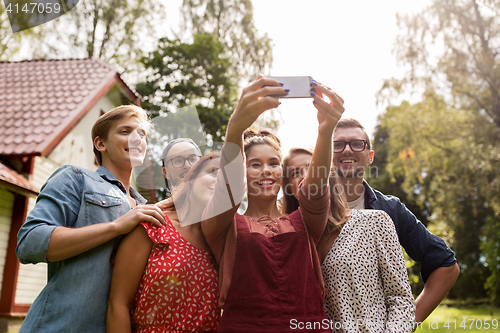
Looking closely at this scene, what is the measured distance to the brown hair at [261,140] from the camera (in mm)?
2289

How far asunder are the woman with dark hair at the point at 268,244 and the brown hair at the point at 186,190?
1.15ft

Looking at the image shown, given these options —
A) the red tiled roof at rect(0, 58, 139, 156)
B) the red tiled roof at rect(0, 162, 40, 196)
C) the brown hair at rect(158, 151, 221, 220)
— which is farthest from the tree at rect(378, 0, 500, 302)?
the brown hair at rect(158, 151, 221, 220)

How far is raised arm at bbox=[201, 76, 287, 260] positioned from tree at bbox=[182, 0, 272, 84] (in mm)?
16137

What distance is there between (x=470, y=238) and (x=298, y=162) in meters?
26.5

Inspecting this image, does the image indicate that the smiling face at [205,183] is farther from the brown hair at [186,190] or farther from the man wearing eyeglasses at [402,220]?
the man wearing eyeglasses at [402,220]

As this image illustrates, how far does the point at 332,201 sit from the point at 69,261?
1.49 metres

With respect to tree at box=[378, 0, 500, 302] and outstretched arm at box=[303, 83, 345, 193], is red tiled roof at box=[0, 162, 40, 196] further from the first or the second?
tree at box=[378, 0, 500, 302]

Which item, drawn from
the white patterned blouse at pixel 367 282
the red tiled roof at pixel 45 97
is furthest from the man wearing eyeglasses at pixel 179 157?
the red tiled roof at pixel 45 97

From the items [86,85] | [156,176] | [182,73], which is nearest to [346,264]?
[156,176]

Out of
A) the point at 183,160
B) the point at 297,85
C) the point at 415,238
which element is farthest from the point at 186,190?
the point at 415,238

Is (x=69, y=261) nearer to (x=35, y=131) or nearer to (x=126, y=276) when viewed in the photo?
(x=126, y=276)

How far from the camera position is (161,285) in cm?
195

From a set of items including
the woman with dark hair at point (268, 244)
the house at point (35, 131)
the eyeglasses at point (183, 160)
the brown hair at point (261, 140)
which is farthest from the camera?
the house at point (35, 131)

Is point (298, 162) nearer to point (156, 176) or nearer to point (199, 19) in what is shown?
point (156, 176)
